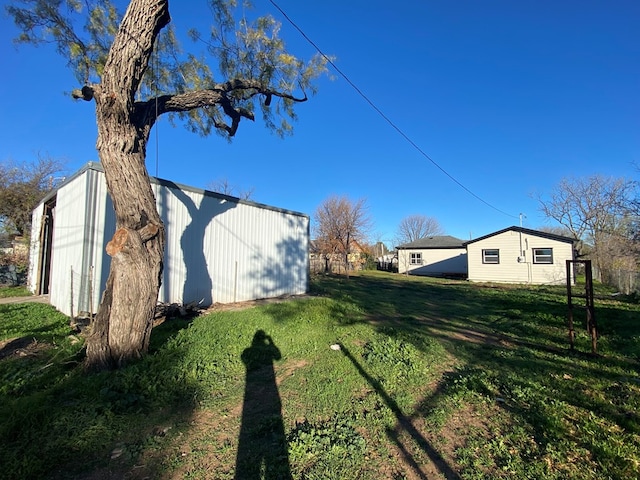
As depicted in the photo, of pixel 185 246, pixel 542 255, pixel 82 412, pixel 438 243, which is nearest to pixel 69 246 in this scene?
pixel 185 246

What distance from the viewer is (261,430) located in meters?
2.84

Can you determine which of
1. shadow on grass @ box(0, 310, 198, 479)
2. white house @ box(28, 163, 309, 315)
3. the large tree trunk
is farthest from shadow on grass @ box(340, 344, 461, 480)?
white house @ box(28, 163, 309, 315)

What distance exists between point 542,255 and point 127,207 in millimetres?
22252

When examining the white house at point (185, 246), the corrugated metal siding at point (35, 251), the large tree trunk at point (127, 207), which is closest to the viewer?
the large tree trunk at point (127, 207)

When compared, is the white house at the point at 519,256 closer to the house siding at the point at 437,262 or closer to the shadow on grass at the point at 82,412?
the house siding at the point at 437,262

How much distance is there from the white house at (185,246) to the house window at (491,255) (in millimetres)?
14731

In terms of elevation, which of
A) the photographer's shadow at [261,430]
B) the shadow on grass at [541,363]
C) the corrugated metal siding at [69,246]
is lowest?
the photographer's shadow at [261,430]

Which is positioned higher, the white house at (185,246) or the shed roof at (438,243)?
the shed roof at (438,243)

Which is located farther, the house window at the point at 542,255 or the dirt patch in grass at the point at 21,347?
the house window at the point at 542,255

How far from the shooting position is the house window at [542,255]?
18.8 m

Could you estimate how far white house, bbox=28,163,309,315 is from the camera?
6.40m

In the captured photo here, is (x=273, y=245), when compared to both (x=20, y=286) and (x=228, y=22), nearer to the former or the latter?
(x=228, y=22)

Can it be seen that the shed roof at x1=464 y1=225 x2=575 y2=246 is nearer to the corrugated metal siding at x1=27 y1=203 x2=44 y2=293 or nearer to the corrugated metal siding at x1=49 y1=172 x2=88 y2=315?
the corrugated metal siding at x1=49 y1=172 x2=88 y2=315

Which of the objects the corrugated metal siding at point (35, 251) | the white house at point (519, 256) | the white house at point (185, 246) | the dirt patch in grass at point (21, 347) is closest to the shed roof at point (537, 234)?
the white house at point (519, 256)
